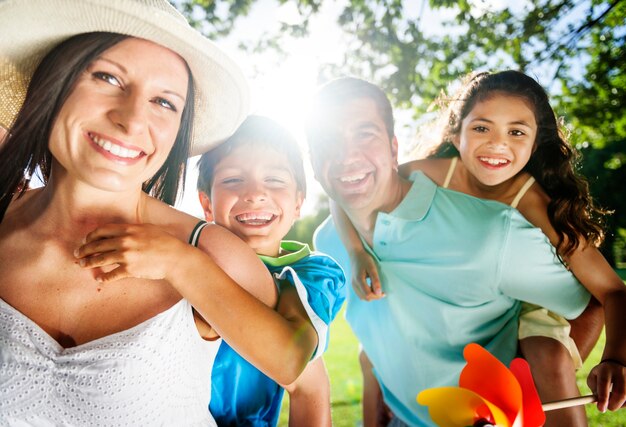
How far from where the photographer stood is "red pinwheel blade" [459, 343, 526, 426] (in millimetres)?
920

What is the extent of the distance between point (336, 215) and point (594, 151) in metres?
2.44

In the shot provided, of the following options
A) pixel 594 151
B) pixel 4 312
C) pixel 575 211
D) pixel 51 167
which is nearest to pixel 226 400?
pixel 4 312

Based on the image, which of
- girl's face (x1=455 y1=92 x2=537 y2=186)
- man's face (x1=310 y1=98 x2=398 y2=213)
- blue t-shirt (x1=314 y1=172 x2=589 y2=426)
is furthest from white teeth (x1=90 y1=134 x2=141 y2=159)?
girl's face (x1=455 y1=92 x2=537 y2=186)

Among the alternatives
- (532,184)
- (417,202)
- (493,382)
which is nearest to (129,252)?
(493,382)

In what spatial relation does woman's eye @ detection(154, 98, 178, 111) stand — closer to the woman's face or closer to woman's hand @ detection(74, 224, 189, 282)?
the woman's face

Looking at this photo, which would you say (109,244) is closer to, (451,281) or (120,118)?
(120,118)

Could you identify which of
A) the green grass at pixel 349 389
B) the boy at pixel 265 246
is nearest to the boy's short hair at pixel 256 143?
the boy at pixel 265 246

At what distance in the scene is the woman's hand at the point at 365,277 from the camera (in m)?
1.51

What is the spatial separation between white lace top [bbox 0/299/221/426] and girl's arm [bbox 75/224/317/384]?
113 mm

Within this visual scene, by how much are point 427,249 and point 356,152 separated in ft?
1.30

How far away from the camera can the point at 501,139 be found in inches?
59.1

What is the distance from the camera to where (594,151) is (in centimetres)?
326

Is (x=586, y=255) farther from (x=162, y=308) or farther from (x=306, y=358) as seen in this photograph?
(x=162, y=308)

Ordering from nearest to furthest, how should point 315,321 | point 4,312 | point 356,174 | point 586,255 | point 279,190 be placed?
point 4,312 < point 315,321 < point 279,190 < point 586,255 < point 356,174
